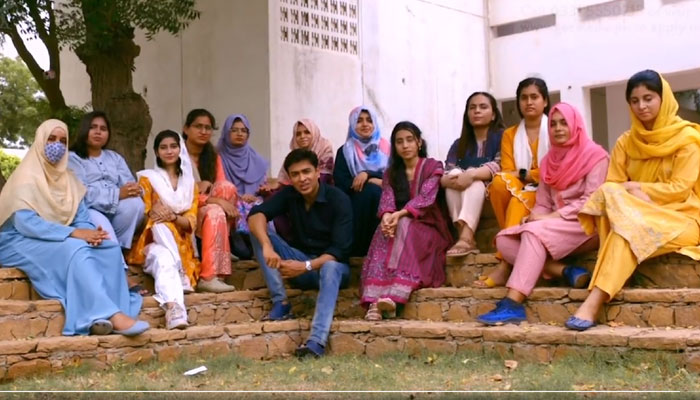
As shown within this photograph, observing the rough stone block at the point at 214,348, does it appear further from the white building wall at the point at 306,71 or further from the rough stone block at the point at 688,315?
the white building wall at the point at 306,71

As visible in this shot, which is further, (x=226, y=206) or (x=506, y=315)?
(x=226, y=206)

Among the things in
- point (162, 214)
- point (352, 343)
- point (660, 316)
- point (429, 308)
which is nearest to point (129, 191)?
point (162, 214)

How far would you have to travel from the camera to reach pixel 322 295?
5.61m

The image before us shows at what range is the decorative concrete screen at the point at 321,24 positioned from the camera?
29.1 feet

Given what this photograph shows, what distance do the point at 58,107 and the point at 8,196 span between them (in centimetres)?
256

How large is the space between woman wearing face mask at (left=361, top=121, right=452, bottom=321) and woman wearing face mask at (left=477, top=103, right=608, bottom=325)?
0.60 m

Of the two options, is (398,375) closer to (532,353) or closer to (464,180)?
(532,353)

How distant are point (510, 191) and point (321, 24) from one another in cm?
414

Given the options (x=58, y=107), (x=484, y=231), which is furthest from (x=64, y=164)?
(x=484, y=231)

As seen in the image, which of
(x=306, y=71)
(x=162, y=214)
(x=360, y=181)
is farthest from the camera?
(x=306, y=71)

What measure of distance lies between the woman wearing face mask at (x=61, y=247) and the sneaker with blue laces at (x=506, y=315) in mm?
2108

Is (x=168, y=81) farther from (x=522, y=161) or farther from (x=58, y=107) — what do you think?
(x=522, y=161)

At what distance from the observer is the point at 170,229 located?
19.3ft

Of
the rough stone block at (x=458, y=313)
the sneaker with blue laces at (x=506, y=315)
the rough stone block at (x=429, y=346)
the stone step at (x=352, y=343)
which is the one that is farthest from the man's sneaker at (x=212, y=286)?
the sneaker with blue laces at (x=506, y=315)
